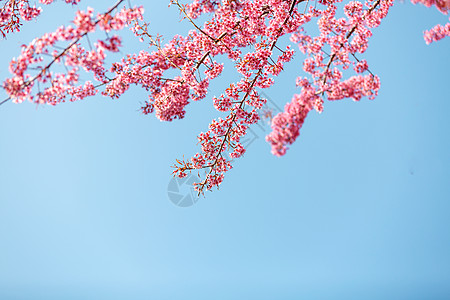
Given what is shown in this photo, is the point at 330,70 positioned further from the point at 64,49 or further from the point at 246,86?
the point at 64,49

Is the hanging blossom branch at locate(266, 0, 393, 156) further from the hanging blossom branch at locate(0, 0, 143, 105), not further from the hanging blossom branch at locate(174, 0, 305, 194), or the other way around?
the hanging blossom branch at locate(0, 0, 143, 105)

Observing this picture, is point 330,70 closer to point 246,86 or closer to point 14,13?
point 246,86

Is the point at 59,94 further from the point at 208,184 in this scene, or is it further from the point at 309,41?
the point at 309,41

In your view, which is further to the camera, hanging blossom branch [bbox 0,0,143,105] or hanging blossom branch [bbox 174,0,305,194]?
hanging blossom branch [bbox 174,0,305,194]

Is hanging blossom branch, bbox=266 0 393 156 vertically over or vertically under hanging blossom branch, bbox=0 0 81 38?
under

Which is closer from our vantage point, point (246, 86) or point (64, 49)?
point (64, 49)

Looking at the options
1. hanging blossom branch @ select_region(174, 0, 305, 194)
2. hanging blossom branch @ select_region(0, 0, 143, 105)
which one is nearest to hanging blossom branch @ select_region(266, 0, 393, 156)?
hanging blossom branch @ select_region(174, 0, 305, 194)

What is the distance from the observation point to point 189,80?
717cm

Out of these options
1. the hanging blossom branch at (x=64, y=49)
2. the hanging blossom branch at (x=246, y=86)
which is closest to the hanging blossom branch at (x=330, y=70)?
the hanging blossom branch at (x=246, y=86)

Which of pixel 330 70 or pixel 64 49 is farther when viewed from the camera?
pixel 330 70

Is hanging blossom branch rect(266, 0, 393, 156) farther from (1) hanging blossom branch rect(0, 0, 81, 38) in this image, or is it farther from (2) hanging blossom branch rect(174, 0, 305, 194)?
(1) hanging blossom branch rect(0, 0, 81, 38)

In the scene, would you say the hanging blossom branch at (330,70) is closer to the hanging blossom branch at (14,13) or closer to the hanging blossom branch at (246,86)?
the hanging blossom branch at (246,86)

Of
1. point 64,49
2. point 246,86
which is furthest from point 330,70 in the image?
point 64,49

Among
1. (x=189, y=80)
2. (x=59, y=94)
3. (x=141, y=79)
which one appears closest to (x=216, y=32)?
(x=189, y=80)
